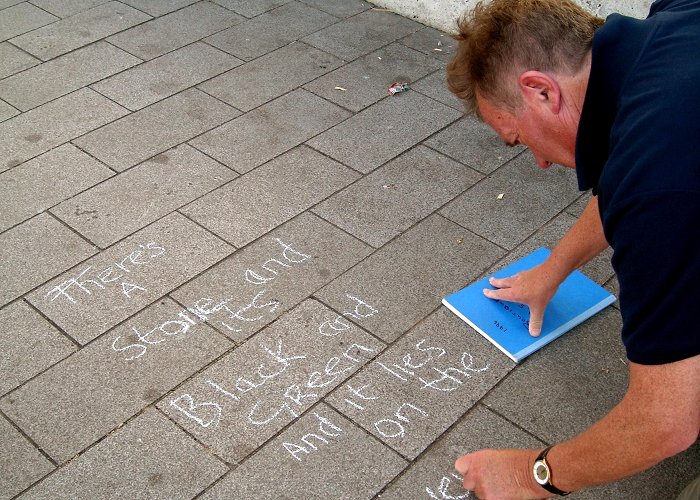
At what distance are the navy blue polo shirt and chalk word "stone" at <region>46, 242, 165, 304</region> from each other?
2401 mm

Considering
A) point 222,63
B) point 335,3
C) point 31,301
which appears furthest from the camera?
point 335,3

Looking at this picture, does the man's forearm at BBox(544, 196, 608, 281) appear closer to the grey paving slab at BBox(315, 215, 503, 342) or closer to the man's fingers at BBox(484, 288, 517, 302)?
the man's fingers at BBox(484, 288, 517, 302)

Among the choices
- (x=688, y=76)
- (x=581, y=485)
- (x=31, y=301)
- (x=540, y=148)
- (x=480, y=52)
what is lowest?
(x=31, y=301)

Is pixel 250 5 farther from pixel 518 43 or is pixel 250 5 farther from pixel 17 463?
pixel 518 43

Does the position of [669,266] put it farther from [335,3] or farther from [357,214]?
[335,3]

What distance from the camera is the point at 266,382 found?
317cm

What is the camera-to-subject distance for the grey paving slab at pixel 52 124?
14.9 ft

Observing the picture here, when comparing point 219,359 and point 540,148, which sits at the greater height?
point 540,148

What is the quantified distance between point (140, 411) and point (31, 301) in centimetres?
86

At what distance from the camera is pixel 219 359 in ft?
10.7

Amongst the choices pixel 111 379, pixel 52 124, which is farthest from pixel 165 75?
pixel 111 379

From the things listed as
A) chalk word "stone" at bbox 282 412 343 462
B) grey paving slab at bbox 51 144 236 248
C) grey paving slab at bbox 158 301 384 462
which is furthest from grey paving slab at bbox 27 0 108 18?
chalk word "stone" at bbox 282 412 343 462

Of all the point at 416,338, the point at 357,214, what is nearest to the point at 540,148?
the point at 416,338

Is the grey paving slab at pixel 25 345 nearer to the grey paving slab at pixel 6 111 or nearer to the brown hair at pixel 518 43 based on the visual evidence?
the grey paving slab at pixel 6 111
